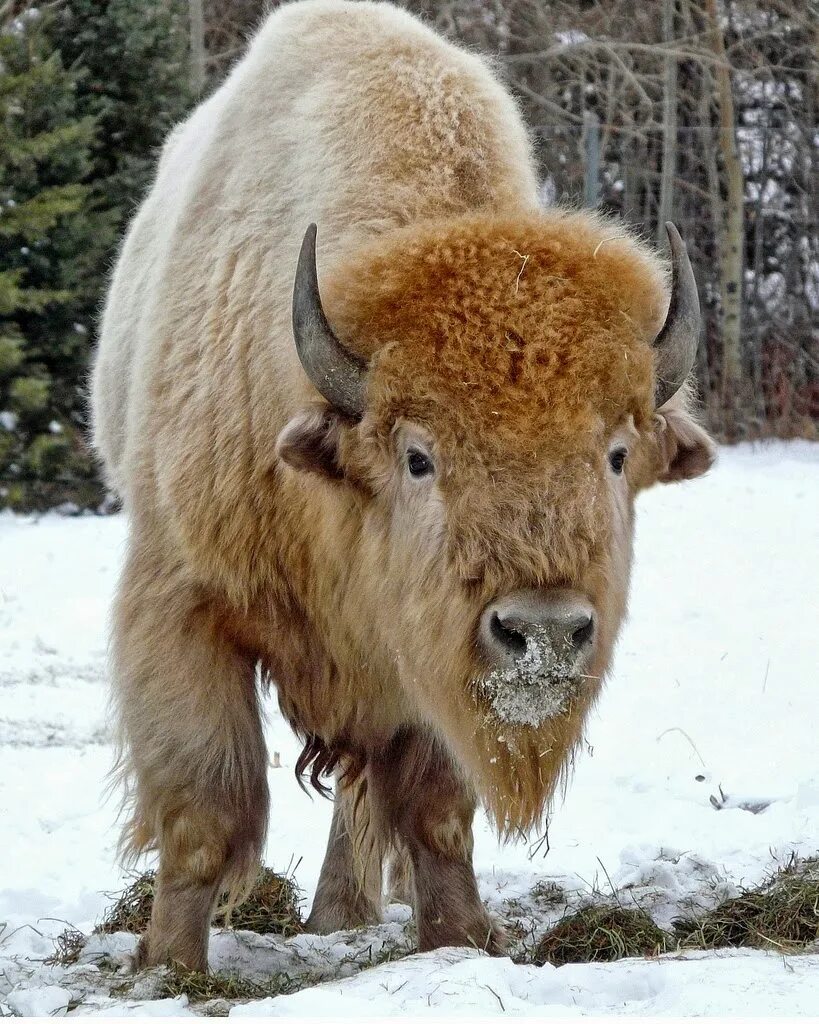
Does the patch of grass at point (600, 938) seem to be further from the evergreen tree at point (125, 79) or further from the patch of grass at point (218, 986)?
the evergreen tree at point (125, 79)

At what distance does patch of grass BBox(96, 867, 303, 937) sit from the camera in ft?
14.5

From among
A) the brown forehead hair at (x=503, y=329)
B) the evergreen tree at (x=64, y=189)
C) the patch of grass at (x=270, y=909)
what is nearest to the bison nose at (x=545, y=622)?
the brown forehead hair at (x=503, y=329)

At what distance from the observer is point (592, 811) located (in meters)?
5.41

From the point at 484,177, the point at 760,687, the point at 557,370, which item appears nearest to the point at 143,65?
the point at 760,687

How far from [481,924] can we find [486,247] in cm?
206

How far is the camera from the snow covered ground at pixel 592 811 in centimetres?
315

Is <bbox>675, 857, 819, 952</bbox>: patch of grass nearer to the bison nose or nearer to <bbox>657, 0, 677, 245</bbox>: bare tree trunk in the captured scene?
the bison nose

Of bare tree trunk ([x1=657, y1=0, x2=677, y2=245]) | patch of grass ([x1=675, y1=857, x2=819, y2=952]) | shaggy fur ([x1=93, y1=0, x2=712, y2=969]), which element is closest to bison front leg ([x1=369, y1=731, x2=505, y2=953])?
shaggy fur ([x1=93, y1=0, x2=712, y2=969])

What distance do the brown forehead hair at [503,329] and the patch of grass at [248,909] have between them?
75.2 inches

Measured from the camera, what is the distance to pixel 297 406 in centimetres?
371

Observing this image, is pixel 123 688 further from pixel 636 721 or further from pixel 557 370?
pixel 636 721

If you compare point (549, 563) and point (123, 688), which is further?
point (123, 688)

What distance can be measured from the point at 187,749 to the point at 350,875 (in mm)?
1045

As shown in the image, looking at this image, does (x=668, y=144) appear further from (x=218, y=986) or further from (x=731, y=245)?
(x=218, y=986)
